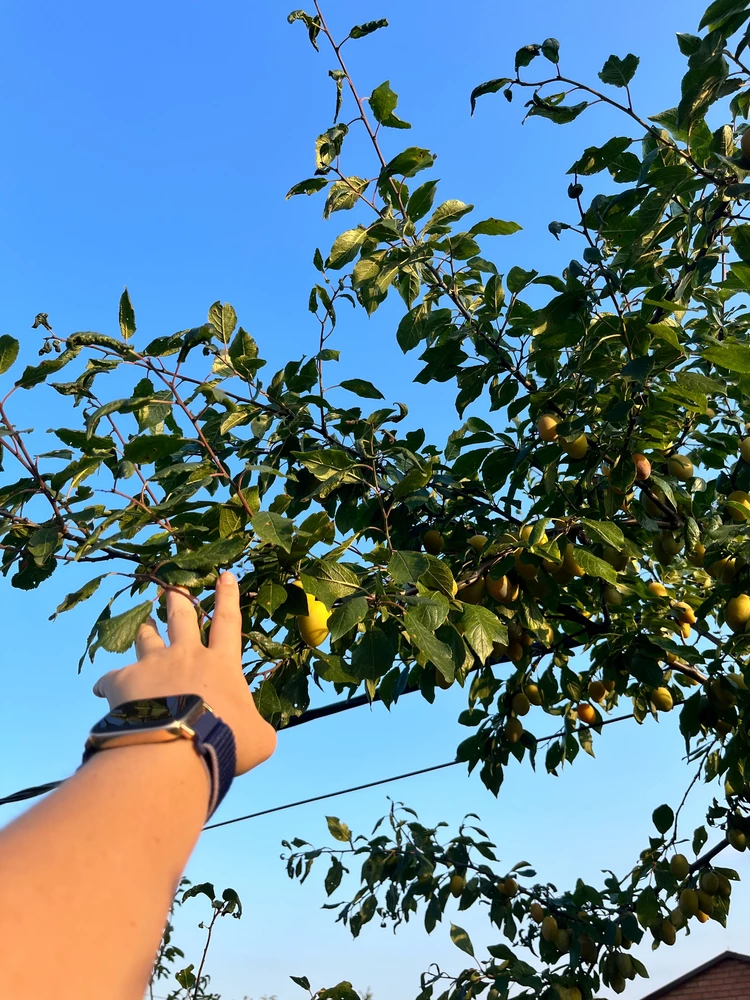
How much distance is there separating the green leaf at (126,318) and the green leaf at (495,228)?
1239 millimetres

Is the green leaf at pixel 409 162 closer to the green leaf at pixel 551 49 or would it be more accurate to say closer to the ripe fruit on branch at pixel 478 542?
the green leaf at pixel 551 49

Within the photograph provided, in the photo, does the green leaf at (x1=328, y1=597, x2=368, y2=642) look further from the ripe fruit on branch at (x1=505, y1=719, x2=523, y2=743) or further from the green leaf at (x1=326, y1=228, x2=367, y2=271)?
the ripe fruit on branch at (x1=505, y1=719, x2=523, y2=743)

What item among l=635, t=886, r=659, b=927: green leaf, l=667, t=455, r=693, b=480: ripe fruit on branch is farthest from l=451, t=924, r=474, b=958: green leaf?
l=667, t=455, r=693, b=480: ripe fruit on branch

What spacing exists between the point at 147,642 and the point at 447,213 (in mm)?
2076

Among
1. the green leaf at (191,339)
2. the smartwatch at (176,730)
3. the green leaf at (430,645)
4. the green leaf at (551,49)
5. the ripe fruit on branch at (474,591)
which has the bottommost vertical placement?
the smartwatch at (176,730)

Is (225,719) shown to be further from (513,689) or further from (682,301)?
(513,689)

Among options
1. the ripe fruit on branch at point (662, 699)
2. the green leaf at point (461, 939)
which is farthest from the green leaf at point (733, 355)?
the green leaf at point (461, 939)

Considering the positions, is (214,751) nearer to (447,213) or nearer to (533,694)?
(447,213)

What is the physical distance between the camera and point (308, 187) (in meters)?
2.65

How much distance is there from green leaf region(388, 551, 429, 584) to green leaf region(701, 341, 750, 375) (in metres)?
1.10

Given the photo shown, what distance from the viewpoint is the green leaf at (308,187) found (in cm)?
264

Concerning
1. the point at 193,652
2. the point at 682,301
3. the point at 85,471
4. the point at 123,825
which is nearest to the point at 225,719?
the point at 193,652

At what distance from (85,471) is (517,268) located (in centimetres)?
163

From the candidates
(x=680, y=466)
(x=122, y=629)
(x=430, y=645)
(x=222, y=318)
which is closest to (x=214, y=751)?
(x=122, y=629)
